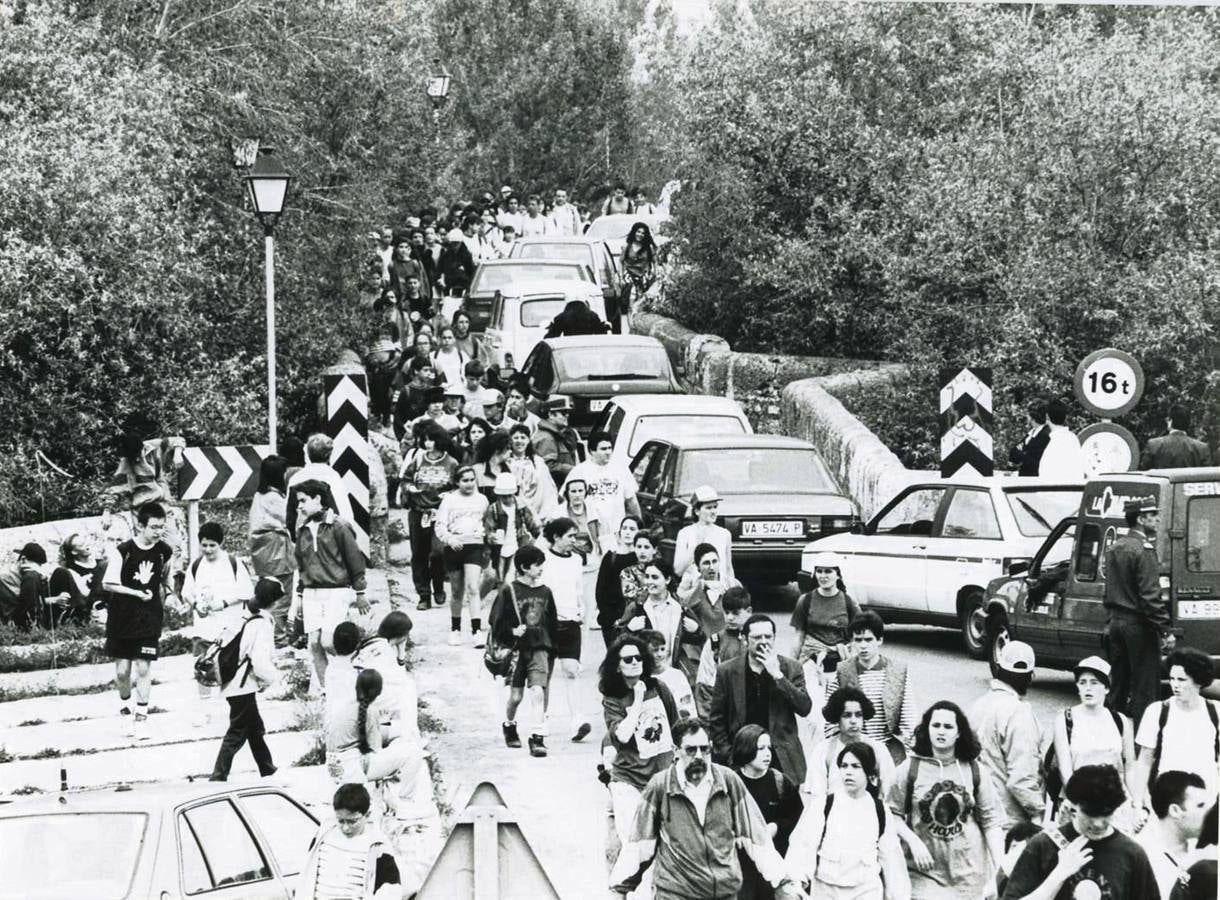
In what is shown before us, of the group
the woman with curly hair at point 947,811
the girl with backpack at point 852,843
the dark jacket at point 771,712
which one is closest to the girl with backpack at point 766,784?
the girl with backpack at point 852,843

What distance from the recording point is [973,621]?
17391 millimetres

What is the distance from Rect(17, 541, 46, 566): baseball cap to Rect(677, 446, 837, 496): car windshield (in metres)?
5.66

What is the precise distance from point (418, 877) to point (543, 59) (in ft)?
136

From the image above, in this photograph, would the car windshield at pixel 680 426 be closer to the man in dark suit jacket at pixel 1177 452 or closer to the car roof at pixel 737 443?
the car roof at pixel 737 443

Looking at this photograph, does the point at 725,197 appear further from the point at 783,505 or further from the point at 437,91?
the point at 783,505

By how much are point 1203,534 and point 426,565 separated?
24.9 feet

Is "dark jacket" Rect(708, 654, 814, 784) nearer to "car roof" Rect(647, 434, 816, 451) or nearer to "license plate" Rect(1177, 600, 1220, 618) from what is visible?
"license plate" Rect(1177, 600, 1220, 618)

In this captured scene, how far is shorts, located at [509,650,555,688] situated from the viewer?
1411 centimetres

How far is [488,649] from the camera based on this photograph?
14367mm

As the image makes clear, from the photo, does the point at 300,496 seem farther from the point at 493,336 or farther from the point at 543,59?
the point at 543,59

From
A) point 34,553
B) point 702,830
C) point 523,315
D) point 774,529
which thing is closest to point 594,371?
point 523,315

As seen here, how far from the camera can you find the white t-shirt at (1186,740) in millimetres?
10133

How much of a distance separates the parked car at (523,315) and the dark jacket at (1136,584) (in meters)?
17.4

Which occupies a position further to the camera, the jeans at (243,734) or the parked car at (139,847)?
the jeans at (243,734)
